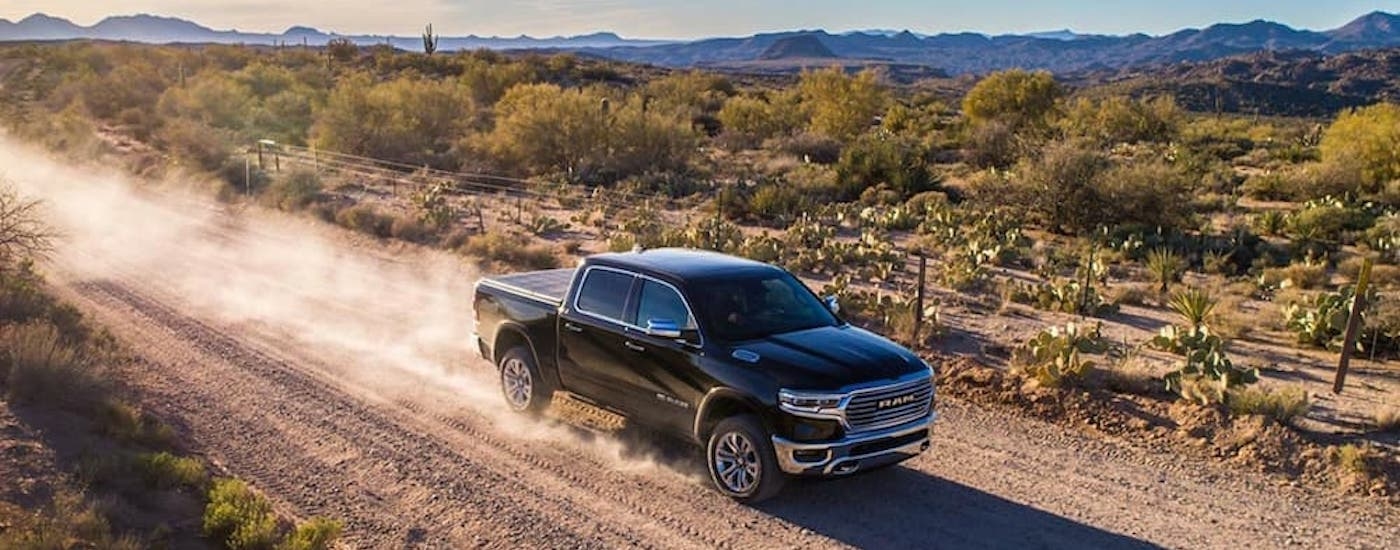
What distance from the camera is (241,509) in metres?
7.28

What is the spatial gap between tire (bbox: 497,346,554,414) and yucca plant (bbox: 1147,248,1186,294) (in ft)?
38.5

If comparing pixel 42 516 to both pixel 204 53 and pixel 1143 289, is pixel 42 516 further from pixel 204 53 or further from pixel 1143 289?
pixel 204 53

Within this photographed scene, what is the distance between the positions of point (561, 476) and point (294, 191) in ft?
65.1

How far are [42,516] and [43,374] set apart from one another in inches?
126

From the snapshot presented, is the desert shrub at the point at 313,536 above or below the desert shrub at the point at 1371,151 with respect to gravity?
below

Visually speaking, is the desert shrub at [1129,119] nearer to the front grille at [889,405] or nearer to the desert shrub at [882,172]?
the desert shrub at [882,172]

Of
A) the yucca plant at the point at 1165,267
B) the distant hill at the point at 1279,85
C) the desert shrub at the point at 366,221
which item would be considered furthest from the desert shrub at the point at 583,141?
the distant hill at the point at 1279,85

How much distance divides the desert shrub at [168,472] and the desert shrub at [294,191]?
59.1 ft

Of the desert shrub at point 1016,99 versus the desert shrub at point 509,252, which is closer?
the desert shrub at point 509,252

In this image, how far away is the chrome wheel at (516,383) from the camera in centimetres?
992

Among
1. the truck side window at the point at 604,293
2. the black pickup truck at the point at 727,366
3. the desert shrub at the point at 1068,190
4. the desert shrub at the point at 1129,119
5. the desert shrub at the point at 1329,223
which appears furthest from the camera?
the desert shrub at the point at 1129,119

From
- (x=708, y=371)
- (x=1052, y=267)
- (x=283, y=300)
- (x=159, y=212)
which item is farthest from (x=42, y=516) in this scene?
(x=159, y=212)

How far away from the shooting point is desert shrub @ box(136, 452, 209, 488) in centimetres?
777

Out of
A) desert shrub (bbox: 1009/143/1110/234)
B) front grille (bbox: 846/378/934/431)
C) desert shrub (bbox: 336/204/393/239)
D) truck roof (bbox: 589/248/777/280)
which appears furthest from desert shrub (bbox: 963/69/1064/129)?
front grille (bbox: 846/378/934/431)
